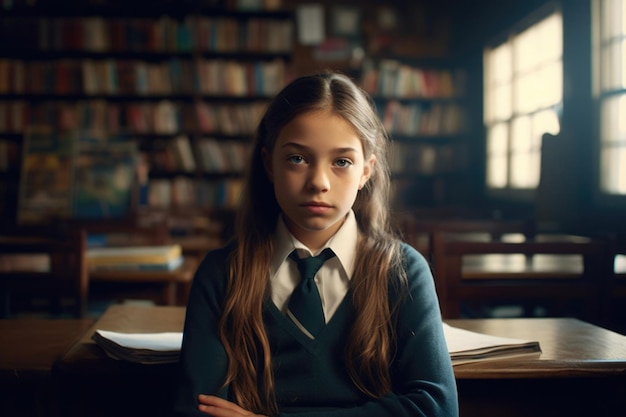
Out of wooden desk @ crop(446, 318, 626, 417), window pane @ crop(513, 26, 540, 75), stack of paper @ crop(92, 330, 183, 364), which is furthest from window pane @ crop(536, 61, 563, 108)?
stack of paper @ crop(92, 330, 183, 364)

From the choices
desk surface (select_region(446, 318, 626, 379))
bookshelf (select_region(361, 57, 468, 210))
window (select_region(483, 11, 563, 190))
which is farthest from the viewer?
bookshelf (select_region(361, 57, 468, 210))

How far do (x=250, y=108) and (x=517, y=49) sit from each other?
228 cm

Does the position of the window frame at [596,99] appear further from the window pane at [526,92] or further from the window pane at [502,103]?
the window pane at [502,103]

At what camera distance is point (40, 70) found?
495 cm

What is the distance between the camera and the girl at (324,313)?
88cm

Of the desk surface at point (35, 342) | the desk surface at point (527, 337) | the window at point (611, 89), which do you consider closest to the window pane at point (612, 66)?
the window at point (611, 89)

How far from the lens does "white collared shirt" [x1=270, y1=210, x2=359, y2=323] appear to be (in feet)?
3.19

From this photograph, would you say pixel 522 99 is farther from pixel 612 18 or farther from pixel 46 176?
pixel 46 176

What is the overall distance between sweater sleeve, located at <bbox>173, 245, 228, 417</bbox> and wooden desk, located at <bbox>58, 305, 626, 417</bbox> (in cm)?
12

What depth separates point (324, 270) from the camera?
100 centimetres

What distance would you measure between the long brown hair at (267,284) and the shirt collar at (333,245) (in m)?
0.01

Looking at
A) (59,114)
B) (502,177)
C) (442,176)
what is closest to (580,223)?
(502,177)

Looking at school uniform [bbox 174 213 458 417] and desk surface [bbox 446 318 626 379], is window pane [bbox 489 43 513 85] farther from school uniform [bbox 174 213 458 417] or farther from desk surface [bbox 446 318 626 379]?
school uniform [bbox 174 213 458 417]

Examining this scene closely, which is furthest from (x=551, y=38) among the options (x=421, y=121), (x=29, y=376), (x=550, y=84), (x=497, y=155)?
(x=29, y=376)
